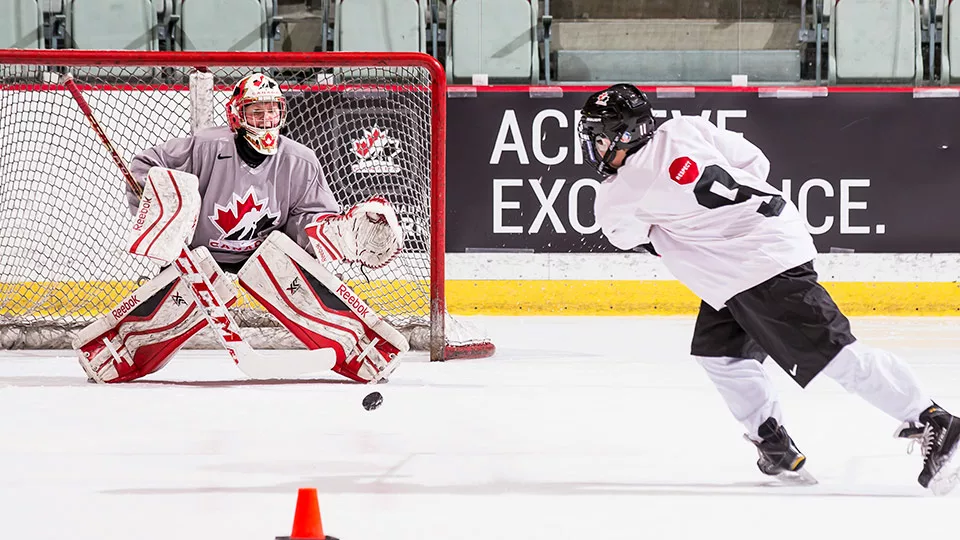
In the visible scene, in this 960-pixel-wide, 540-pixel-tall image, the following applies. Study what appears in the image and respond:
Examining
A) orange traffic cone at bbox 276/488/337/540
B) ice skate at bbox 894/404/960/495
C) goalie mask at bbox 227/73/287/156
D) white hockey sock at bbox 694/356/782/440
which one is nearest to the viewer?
orange traffic cone at bbox 276/488/337/540

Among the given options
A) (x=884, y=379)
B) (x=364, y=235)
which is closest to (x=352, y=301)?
(x=364, y=235)

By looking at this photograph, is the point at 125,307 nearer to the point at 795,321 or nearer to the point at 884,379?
the point at 795,321

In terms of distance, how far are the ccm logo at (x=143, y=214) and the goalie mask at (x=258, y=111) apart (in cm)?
47

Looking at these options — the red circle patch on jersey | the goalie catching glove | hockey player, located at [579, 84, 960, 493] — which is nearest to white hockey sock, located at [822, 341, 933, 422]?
hockey player, located at [579, 84, 960, 493]

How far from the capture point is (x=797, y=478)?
7.89ft

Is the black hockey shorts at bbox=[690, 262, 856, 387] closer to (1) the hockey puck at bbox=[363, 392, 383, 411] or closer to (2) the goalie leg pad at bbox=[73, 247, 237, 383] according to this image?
(1) the hockey puck at bbox=[363, 392, 383, 411]

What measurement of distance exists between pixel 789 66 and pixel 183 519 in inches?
215

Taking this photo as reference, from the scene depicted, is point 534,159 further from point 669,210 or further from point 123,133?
point 669,210

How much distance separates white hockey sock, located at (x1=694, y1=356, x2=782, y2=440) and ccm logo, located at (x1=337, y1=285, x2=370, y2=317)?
5.51 feet

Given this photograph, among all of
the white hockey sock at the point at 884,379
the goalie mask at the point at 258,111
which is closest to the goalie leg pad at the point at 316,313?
the goalie mask at the point at 258,111

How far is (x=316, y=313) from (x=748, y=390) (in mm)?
1836

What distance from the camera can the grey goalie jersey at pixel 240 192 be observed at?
13.3 ft

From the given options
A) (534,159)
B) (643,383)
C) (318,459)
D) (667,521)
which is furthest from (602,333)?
(667,521)

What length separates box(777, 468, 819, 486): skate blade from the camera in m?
2.40
